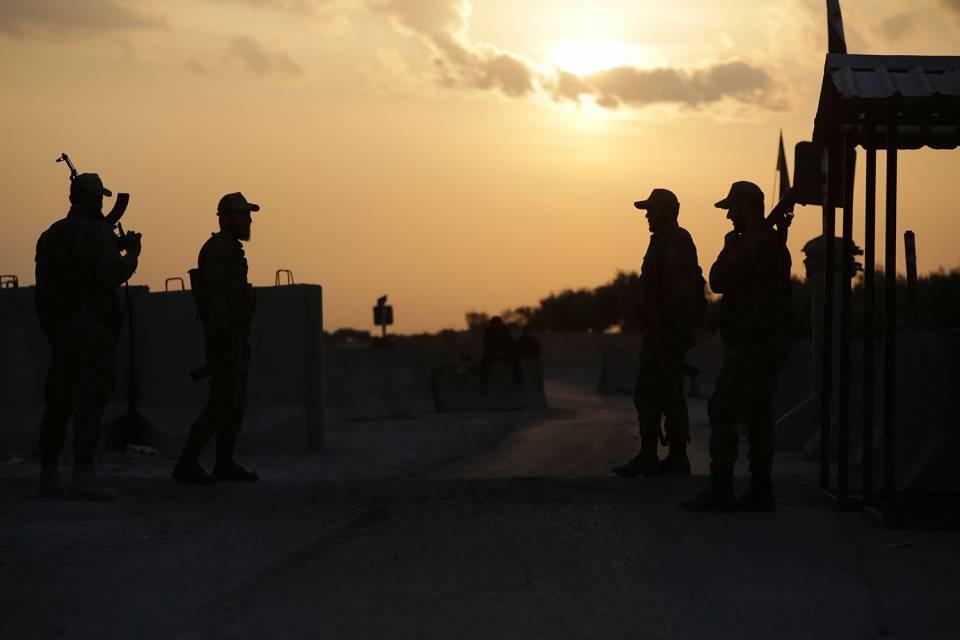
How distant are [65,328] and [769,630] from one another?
6.10 metres

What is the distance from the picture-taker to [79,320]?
1035 cm

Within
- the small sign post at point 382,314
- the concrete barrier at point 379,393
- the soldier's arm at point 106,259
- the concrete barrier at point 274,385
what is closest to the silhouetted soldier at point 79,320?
the soldier's arm at point 106,259

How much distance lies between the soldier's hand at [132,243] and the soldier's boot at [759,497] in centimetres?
478

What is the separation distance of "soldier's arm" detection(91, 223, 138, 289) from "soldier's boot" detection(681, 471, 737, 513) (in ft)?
14.1

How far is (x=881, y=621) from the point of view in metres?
6.18

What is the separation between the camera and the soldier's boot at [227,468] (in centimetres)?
1184

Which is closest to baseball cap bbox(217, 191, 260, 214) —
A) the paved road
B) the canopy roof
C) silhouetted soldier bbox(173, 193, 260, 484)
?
silhouetted soldier bbox(173, 193, 260, 484)

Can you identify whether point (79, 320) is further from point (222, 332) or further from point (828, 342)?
point (828, 342)

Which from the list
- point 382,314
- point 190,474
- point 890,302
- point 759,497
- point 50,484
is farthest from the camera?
point 382,314

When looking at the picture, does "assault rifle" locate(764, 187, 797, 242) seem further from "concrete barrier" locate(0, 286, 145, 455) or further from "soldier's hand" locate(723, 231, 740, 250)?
"concrete barrier" locate(0, 286, 145, 455)

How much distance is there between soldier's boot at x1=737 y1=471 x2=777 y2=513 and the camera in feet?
30.6

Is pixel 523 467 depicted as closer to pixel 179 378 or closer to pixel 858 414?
pixel 858 414

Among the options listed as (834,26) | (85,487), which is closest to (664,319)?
(85,487)

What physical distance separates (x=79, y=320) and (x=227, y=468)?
209cm
